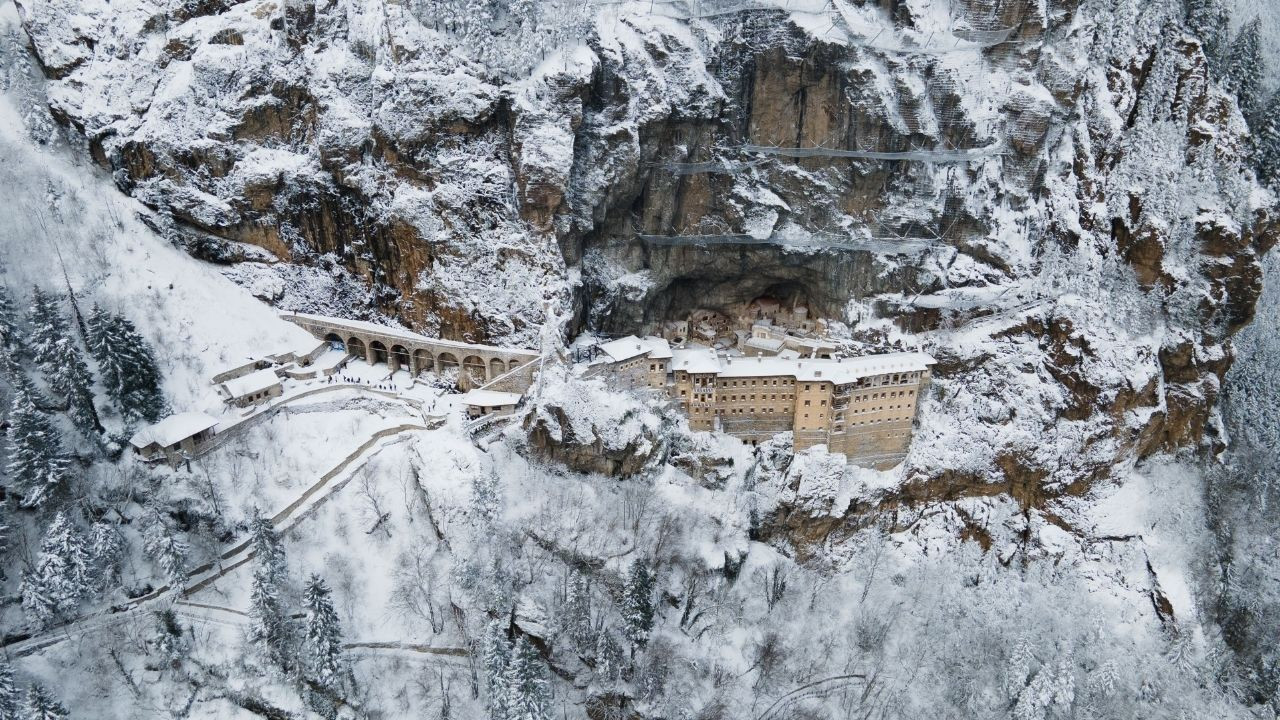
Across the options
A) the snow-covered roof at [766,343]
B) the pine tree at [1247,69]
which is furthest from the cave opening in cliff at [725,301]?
the pine tree at [1247,69]

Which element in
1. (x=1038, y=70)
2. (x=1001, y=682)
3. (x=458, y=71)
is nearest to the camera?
(x=1001, y=682)

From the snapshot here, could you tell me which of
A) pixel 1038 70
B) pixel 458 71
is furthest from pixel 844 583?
pixel 458 71

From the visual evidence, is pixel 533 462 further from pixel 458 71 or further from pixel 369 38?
pixel 369 38

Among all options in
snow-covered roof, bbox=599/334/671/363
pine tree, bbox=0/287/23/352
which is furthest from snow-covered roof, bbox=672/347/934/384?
pine tree, bbox=0/287/23/352

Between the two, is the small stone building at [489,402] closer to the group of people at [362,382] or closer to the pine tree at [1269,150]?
the group of people at [362,382]

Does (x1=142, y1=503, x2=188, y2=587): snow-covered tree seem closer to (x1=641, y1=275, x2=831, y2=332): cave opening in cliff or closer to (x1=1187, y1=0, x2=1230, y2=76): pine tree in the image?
(x1=641, y1=275, x2=831, y2=332): cave opening in cliff

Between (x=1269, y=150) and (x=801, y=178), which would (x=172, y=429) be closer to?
A: (x=801, y=178)
